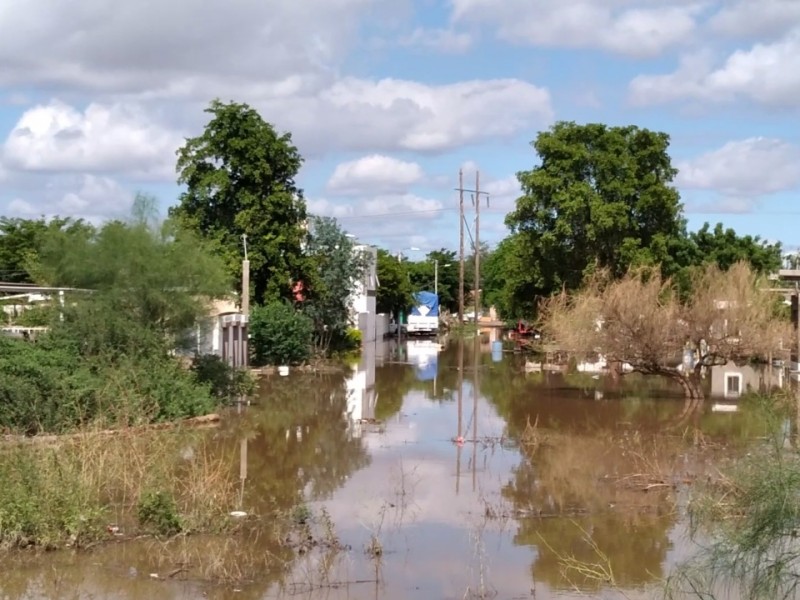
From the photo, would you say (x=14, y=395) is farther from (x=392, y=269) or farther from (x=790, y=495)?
(x=392, y=269)

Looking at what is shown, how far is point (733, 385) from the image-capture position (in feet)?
105

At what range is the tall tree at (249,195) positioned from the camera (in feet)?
125

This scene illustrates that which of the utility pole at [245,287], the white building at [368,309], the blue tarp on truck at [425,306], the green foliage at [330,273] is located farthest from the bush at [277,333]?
the blue tarp on truck at [425,306]

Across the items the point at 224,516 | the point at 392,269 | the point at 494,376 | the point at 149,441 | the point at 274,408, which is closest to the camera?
the point at 224,516

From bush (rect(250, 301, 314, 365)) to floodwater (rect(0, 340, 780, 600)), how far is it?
671 centimetres

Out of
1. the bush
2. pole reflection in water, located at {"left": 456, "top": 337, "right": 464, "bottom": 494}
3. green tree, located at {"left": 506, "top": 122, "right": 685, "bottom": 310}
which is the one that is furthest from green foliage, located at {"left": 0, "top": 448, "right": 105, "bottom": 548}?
green tree, located at {"left": 506, "top": 122, "right": 685, "bottom": 310}

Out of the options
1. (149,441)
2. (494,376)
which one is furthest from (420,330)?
(149,441)

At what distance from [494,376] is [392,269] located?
30356 mm

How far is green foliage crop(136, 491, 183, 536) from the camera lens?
11883 millimetres

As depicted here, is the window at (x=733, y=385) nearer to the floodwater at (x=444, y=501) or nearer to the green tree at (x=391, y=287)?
the floodwater at (x=444, y=501)

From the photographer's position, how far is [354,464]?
1855cm

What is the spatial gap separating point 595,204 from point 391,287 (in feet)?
91.8

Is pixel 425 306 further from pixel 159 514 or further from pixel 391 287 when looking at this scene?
pixel 159 514

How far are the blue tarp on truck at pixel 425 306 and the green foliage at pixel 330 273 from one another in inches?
1052
